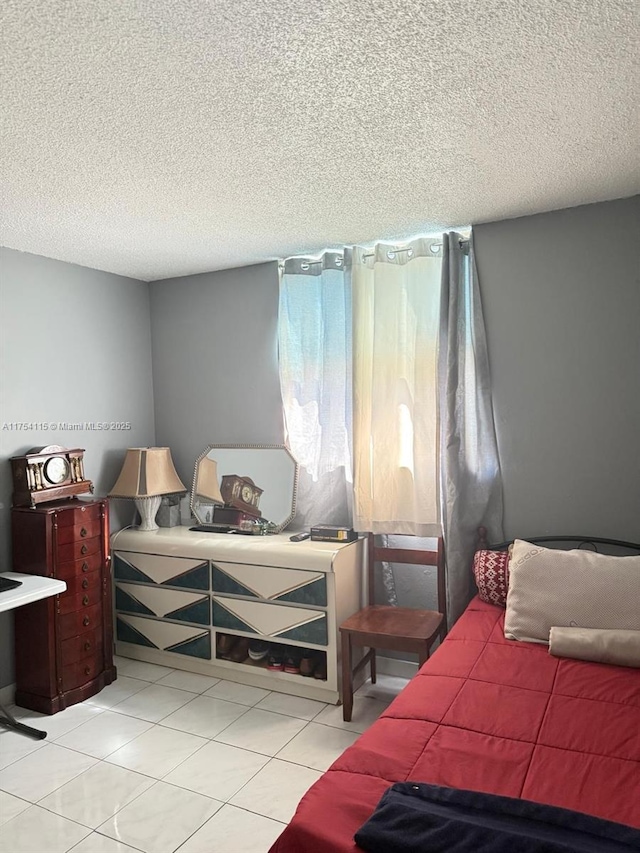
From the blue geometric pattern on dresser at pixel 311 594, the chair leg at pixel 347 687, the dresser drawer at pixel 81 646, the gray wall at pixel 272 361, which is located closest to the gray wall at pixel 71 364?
the gray wall at pixel 272 361

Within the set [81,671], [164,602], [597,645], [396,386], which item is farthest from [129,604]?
[597,645]

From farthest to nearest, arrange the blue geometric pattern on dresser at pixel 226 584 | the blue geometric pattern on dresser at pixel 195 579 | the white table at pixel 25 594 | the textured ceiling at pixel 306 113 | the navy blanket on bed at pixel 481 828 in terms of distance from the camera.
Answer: the blue geometric pattern on dresser at pixel 195 579
the blue geometric pattern on dresser at pixel 226 584
the white table at pixel 25 594
the textured ceiling at pixel 306 113
the navy blanket on bed at pixel 481 828

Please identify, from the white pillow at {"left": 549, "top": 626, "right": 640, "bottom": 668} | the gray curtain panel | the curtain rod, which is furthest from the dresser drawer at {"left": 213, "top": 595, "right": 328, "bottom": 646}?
the curtain rod

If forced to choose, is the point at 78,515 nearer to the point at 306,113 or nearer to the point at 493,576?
the point at 493,576

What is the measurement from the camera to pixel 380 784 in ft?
5.57

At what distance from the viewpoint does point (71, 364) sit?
3.89 m

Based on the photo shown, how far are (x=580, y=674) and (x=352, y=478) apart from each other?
1.70 metres

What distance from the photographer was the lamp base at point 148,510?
407 cm

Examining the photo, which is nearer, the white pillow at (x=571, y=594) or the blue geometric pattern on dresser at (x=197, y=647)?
the white pillow at (x=571, y=594)

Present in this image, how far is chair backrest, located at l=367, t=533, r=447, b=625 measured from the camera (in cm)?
345

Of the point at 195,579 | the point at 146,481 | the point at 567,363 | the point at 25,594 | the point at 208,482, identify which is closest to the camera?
the point at 25,594

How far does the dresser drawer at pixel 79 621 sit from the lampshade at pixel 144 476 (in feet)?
2.40

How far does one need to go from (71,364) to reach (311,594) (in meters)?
2.07

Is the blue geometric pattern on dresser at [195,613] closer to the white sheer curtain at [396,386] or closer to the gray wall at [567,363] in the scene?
the white sheer curtain at [396,386]
